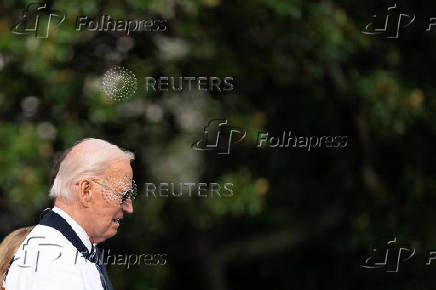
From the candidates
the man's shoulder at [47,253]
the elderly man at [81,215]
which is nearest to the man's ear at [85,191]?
the elderly man at [81,215]

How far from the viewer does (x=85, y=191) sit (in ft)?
11.3

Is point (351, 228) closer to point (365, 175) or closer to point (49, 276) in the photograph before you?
point (365, 175)

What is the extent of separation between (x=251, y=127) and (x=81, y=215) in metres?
5.18

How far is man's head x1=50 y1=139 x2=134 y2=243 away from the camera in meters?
3.44

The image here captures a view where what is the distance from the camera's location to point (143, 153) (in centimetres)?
945

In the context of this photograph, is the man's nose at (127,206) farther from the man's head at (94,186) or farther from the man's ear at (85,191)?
the man's ear at (85,191)

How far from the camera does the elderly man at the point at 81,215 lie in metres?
3.29

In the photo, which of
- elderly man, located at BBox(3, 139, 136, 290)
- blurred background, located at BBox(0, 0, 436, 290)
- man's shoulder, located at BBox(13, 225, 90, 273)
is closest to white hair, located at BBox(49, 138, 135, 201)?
elderly man, located at BBox(3, 139, 136, 290)

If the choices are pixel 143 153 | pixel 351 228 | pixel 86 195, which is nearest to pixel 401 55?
pixel 351 228

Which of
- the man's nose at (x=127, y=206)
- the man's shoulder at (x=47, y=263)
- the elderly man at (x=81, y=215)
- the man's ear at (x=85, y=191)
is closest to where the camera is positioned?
the man's shoulder at (x=47, y=263)

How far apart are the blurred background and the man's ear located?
369 centimetres

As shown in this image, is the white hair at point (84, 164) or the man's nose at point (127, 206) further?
the man's nose at point (127, 206)

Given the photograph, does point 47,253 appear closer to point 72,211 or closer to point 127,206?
point 72,211

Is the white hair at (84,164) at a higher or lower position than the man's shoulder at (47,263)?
higher
